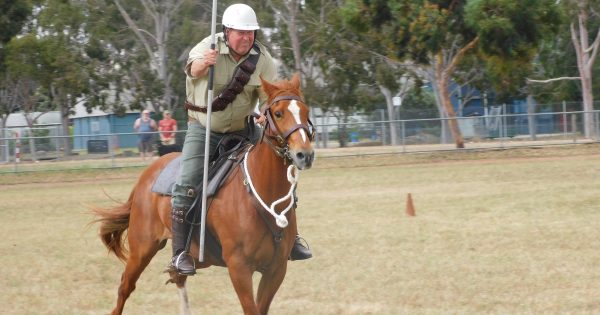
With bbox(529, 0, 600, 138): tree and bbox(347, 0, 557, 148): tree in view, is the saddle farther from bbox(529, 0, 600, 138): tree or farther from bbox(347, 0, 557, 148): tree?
bbox(529, 0, 600, 138): tree

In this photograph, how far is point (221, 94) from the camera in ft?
25.8

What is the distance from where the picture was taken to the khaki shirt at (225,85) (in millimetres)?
7848

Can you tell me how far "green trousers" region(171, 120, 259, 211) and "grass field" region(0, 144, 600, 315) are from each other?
164cm

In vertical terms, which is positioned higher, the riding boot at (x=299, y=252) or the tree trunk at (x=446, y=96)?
the tree trunk at (x=446, y=96)

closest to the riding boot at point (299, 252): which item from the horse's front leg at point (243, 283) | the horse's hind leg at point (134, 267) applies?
the horse's front leg at point (243, 283)

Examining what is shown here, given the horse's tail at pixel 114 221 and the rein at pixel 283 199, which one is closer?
the rein at pixel 283 199

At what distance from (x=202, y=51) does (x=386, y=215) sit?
946cm

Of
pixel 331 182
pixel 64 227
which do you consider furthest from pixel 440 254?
pixel 331 182

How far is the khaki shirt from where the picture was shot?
25.7ft

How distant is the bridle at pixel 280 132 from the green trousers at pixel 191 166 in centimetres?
97

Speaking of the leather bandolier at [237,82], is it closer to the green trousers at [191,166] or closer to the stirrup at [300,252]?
the green trousers at [191,166]

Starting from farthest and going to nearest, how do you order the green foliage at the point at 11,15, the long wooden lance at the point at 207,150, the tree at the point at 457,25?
the green foliage at the point at 11,15
the tree at the point at 457,25
the long wooden lance at the point at 207,150

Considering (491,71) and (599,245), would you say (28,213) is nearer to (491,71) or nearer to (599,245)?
(599,245)

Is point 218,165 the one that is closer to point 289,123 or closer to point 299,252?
point 299,252
